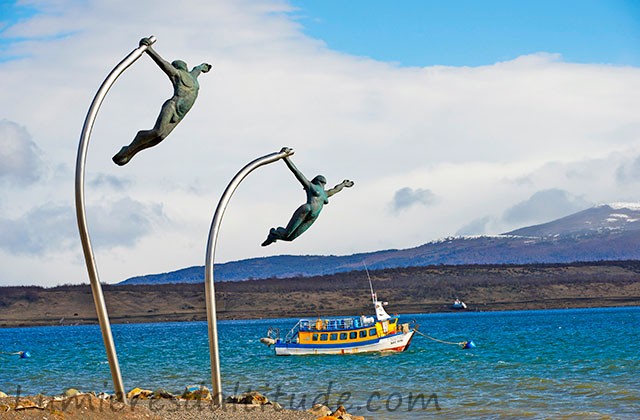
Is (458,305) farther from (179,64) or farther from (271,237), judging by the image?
(179,64)

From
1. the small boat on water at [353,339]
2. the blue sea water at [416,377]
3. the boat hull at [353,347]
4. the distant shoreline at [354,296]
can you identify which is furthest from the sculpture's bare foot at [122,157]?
the distant shoreline at [354,296]

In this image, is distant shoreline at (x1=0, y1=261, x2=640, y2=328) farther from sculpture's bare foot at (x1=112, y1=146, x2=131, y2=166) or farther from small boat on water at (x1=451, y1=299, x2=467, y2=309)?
sculpture's bare foot at (x1=112, y1=146, x2=131, y2=166)

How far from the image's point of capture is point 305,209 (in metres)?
14.2

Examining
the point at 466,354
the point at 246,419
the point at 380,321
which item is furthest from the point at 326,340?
the point at 246,419

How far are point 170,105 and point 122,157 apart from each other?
941mm

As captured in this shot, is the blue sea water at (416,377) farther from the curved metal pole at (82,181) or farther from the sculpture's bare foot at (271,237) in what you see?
the curved metal pole at (82,181)

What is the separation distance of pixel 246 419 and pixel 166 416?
1310 millimetres

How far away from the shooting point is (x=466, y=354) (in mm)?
51156

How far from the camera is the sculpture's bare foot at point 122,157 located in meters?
13.1

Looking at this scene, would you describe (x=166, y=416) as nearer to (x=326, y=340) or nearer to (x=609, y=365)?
(x=609, y=365)

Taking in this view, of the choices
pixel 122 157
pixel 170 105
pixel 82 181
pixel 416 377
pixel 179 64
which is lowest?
pixel 416 377

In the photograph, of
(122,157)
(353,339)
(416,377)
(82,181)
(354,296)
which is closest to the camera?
(82,181)

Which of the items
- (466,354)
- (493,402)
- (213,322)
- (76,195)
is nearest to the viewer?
(76,195)

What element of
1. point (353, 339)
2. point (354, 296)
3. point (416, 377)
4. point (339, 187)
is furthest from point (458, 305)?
point (339, 187)
